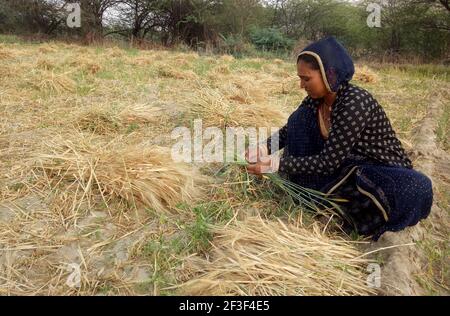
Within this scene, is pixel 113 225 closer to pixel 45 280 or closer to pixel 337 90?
pixel 45 280

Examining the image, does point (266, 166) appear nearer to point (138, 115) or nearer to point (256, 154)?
point (256, 154)

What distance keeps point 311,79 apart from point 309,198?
0.59 meters

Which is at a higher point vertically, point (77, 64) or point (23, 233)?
point (77, 64)

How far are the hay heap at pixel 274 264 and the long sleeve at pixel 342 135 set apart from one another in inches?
11.0

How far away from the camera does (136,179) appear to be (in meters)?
1.95

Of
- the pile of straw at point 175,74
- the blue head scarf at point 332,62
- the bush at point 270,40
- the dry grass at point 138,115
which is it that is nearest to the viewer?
the blue head scarf at point 332,62

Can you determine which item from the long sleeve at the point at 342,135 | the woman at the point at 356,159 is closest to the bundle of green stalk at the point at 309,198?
the woman at the point at 356,159

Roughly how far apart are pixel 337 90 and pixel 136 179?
1.01 metres

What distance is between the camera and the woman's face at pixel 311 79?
165 cm

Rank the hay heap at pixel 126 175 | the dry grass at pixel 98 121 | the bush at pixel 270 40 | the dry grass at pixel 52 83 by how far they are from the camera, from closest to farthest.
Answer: the hay heap at pixel 126 175, the dry grass at pixel 98 121, the dry grass at pixel 52 83, the bush at pixel 270 40

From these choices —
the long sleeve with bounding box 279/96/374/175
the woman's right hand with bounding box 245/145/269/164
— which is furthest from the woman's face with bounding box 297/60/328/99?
the woman's right hand with bounding box 245/145/269/164

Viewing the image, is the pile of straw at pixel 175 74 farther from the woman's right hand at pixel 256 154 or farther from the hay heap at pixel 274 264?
the hay heap at pixel 274 264

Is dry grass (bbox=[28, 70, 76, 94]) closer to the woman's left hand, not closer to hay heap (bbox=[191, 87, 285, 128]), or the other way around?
hay heap (bbox=[191, 87, 285, 128])

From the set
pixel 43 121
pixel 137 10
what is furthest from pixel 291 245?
pixel 137 10
